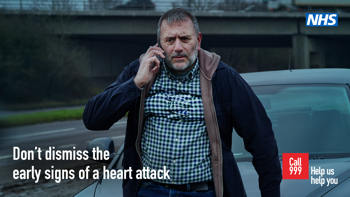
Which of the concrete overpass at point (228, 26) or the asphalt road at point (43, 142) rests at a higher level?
the concrete overpass at point (228, 26)

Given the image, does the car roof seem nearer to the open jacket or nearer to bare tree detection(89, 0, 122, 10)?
the open jacket

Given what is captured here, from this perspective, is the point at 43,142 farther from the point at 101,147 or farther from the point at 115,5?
the point at 115,5

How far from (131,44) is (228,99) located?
46.7 metres

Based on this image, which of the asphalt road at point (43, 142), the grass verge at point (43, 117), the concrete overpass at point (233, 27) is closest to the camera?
the asphalt road at point (43, 142)

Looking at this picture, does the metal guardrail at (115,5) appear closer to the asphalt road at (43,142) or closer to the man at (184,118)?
the asphalt road at (43,142)

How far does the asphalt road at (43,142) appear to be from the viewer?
31.2 ft

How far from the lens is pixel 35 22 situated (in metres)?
34.2

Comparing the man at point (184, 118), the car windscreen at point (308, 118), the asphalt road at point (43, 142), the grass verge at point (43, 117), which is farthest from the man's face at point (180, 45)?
the grass verge at point (43, 117)

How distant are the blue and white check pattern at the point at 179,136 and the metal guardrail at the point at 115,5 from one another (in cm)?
3245

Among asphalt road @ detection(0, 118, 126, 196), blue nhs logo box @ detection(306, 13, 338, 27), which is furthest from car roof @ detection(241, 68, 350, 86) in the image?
blue nhs logo box @ detection(306, 13, 338, 27)

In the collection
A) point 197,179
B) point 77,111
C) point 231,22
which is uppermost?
point 231,22

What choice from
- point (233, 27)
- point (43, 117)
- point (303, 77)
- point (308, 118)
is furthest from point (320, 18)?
point (308, 118)

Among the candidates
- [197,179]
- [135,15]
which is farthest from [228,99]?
[135,15]

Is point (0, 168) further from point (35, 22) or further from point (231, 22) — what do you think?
point (231, 22)
